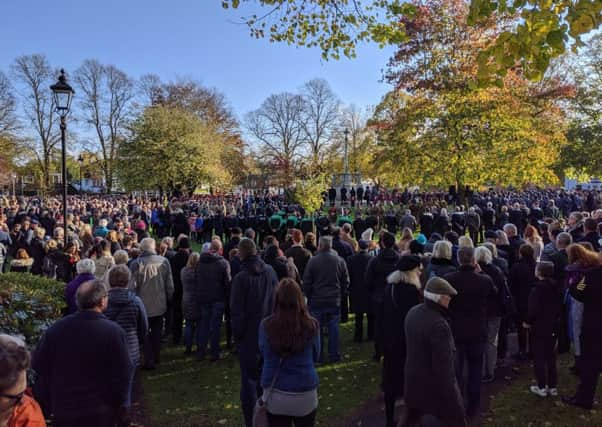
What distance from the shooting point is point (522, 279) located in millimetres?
6145

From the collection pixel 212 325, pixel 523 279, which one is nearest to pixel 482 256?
pixel 523 279

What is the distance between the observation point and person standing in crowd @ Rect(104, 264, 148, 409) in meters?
4.61

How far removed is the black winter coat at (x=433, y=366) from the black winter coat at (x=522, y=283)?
3.15 metres

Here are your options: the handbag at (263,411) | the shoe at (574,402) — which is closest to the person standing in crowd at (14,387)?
the handbag at (263,411)

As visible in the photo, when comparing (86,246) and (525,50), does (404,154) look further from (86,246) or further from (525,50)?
(525,50)

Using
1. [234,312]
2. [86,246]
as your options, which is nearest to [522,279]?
[234,312]

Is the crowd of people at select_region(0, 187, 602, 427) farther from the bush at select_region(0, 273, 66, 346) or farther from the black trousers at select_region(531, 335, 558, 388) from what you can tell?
the bush at select_region(0, 273, 66, 346)

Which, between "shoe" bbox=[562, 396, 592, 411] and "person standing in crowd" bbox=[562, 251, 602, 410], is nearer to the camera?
"person standing in crowd" bbox=[562, 251, 602, 410]

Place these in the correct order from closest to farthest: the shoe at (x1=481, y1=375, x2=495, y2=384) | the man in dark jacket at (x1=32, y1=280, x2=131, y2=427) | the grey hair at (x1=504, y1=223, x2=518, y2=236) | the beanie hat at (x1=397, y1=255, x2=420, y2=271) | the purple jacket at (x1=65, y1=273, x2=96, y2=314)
Result: the man in dark jacket at (x1=32, y1=280, x2=131, y2=427) → the beanie hat at (x1=397, y1=255, x2=420, y2=271) → the purple jacket at (x1=65, y1=273, x2=96, y2=314) → the shoe at (x1=481, y1=375, x2=495, y2=384) → the grey hair at (x1=504, y1=223, x2=518, y2=236)

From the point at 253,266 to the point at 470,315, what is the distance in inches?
94.5

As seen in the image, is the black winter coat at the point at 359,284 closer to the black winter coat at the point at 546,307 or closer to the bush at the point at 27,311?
the black winter coat at the point at 546,307

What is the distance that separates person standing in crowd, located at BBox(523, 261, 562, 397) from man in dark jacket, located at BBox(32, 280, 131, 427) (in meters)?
4.53

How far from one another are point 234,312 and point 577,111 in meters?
29.4

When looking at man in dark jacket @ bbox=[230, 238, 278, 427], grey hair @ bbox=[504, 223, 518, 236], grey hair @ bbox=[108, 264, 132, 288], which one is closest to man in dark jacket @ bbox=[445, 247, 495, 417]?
man in dark jacket @ bbox=[230, 238, 278, 427]
